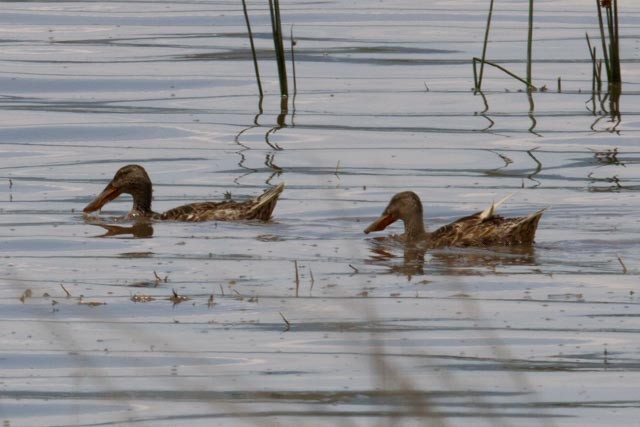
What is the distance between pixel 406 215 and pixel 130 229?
2.30 meters

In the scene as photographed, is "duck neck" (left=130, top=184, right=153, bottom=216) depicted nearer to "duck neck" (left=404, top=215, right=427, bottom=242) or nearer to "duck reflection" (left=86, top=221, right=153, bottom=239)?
"duck reflection" (left=86, top=221, right=153, bottom=239)

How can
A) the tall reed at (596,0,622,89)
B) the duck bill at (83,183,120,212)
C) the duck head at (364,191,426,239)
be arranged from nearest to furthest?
the duck head at (364,191,426,239) → the duck bill at (83,183,120,212) → the tall reed at (596,0,622,89)

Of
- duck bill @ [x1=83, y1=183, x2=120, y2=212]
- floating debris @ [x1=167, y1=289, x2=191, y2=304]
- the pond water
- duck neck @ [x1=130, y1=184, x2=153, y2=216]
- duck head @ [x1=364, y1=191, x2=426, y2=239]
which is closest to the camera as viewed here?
the pond water

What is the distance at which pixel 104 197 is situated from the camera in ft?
47.0

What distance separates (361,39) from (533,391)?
60.0 feet

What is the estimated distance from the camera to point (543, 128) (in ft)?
59.9

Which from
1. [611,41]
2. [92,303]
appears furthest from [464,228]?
[611,41]

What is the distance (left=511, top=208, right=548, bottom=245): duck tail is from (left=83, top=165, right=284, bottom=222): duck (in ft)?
6.78

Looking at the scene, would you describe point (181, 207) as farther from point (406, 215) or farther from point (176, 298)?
point (176, 298)

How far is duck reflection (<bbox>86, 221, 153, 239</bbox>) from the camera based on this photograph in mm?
13059

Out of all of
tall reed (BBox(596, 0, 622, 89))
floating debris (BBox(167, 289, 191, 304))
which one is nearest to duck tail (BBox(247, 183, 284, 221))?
floating debris (BBox(167, 289, 191, 304))

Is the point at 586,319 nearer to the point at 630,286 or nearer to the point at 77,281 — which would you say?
the point at 630,286

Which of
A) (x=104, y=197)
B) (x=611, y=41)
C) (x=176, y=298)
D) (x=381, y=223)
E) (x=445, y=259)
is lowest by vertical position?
(x=445, y=259)

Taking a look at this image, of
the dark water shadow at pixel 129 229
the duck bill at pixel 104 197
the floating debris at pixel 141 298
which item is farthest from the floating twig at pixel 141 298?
the duck bill at pixel 104 197
